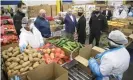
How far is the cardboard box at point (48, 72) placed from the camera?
1666 millimetres

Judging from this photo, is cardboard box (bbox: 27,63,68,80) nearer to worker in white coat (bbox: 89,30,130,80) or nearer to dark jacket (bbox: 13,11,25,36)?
worker in white coat (bbox: 89,30,130,80)

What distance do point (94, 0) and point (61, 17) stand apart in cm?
494

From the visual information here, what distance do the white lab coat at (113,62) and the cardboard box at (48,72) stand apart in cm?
46

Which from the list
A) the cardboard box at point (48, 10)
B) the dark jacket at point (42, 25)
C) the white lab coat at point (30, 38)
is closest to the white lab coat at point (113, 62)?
the white lab coat at point (30, 38)

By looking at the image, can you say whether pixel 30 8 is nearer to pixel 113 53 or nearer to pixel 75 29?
pixel 75 29

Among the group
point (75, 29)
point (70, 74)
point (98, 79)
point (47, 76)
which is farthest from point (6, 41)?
point (75, 29)

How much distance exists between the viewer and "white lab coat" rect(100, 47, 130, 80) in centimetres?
158

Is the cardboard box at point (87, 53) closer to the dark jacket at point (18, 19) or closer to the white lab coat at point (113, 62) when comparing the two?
the white lab coat at point (113, 62)

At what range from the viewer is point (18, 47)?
7.08 feet

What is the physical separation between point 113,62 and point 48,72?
85 cm

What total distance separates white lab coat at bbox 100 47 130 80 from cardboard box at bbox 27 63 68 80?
1.53 feet

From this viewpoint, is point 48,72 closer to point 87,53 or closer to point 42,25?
point 87,53

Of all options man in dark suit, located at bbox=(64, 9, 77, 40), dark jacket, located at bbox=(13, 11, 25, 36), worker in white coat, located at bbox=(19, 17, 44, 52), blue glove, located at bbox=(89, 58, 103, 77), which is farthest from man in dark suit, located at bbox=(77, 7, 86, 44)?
blue glove, located at bbox=(89, 58, 103, 77)

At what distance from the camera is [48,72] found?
185 centimetres
